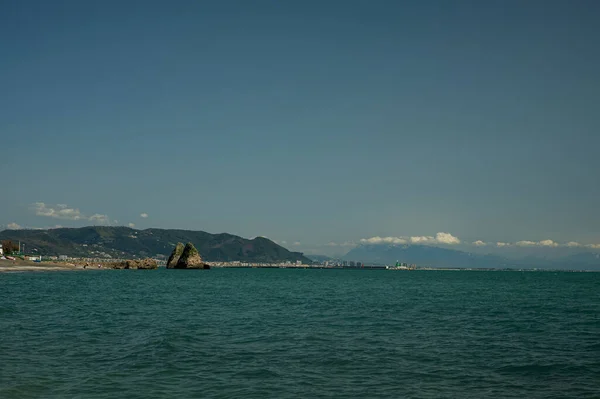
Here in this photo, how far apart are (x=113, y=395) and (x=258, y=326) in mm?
21658

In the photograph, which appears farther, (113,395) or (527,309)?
(527,309)

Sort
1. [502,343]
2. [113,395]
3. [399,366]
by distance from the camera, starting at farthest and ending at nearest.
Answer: [502,343]
[399,366]
[113,395]

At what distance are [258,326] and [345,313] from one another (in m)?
13.9

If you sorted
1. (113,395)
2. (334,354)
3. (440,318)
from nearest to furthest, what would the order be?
(113,395)
(334,354)
(440,318)

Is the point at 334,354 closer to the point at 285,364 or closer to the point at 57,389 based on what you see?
the point at 285,364

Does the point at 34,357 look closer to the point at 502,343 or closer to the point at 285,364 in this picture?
the point at 285,364

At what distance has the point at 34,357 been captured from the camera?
27.4m

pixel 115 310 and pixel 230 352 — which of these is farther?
pixel 115 310

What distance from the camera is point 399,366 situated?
1030 inches

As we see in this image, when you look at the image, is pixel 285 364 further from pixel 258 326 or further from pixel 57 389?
pixel 258 326

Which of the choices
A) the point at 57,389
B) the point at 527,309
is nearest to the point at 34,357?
the point at 57,389

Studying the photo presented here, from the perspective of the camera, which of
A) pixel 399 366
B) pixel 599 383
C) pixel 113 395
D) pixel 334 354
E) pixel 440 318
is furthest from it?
pixel 440 318

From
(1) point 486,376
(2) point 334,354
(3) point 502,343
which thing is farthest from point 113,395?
(3) point 502,343

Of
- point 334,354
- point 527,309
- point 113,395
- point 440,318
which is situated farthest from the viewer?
point 527,309
